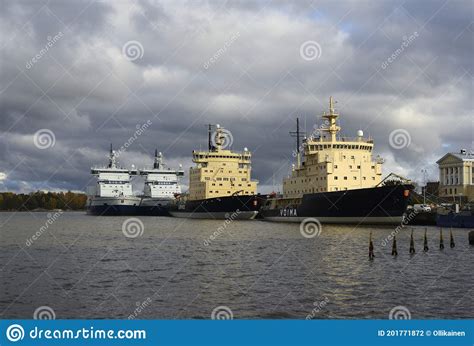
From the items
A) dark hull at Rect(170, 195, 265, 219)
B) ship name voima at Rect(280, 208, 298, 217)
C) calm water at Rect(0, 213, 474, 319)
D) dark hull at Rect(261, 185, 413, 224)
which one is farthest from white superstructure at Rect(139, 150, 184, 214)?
calm water at Rect(0, 213, 474, 319)

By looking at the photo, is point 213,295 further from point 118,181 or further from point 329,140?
point 118,181

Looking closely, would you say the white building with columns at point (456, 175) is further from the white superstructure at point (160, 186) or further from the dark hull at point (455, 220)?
the white superstructure at point (160, 186)

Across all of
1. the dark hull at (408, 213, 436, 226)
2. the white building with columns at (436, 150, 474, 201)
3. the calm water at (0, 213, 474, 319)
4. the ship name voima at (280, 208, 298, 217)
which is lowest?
the calm water at (0, 213, 474, 319)

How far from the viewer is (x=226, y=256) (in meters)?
27.8

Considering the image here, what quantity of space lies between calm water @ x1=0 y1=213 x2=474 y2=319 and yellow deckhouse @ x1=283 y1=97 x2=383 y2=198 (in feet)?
79.2

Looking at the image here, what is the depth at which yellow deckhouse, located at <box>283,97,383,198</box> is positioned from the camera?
56.3m

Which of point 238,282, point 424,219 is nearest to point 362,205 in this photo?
point 424,219

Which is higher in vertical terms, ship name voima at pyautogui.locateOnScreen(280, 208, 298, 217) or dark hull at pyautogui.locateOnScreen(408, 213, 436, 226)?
ship name voima at pyautogui.locateOnScreen(280, 208, 298, 217)

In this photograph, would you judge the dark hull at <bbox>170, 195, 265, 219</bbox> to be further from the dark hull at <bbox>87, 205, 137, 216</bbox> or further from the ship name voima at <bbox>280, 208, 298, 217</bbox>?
the dark hull at <bbox>87, 205, 137, 216</bbox>

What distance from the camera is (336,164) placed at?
56688 millimetres

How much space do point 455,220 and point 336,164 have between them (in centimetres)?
1337

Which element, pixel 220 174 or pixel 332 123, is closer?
pixel 332 123

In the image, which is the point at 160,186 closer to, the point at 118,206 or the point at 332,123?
the point at 118,206

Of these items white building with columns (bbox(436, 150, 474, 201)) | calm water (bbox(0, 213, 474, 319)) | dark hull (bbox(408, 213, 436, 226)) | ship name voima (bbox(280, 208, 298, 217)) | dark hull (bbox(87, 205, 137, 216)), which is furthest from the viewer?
dark hull (bbox(87, 205, 137, 216))
